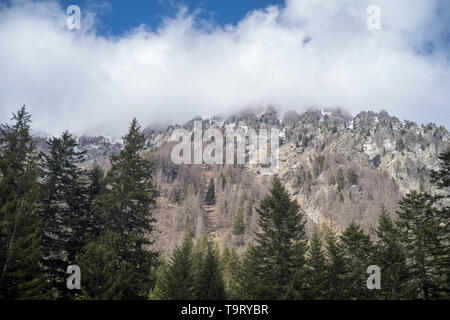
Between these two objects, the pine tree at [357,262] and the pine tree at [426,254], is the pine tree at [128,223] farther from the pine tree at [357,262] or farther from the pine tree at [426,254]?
the pine tree at [426,254]

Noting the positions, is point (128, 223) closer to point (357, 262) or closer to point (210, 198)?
point (357, 262)

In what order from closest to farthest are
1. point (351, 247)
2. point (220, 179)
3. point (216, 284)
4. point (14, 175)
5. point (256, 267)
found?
point (14, 175)
point (256, 267)
point (216, 284)
point (351, 247)
point (220, 179)

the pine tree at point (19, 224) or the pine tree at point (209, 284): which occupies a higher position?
the pine tree at point (19, 224)

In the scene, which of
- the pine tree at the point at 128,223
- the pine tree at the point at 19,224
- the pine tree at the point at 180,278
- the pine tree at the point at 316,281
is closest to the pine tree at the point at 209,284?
the pine tree at the point at 180,278

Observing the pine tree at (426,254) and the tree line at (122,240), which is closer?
the tree line at (122,240)

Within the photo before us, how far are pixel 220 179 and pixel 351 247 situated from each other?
5837 inches

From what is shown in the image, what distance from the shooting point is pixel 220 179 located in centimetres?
17750

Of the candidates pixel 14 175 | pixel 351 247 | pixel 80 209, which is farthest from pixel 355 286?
pixel 14 175

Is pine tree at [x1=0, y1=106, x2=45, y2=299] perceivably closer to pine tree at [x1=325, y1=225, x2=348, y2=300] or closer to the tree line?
the tree line

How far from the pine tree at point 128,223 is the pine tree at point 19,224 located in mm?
3236

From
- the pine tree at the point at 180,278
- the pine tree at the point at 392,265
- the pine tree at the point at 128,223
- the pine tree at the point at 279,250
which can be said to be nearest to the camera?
the pine tree at the point at 128,223

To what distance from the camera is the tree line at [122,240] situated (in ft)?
55.2
